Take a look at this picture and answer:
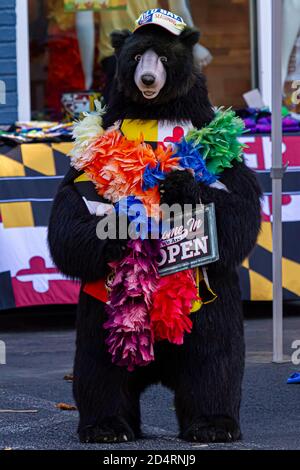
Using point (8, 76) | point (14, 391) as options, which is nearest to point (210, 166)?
point (14, 391)

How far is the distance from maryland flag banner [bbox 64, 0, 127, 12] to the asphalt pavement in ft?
8.74

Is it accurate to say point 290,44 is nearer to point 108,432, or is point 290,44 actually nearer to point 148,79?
point 148,79

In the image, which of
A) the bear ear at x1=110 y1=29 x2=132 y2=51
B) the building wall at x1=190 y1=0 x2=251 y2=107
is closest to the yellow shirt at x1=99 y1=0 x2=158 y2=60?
the building wall at x1=190 y1=0 x2=251 y2=107

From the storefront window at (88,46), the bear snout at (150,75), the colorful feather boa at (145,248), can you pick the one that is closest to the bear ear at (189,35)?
the bear snout at (150,75)

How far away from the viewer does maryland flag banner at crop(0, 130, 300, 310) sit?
8422 millimetres

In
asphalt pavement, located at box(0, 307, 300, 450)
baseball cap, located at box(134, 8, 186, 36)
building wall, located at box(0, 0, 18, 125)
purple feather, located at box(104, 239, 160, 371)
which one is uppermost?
building wall, located at box(0, 0, 18, 125)

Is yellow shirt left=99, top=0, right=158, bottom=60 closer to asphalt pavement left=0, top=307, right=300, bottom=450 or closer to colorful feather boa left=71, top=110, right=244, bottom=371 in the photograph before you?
asphalt pavement left=0, top=307, right=300, bottom=450

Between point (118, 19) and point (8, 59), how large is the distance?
938 millimetres

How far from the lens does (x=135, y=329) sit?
479 centimetres

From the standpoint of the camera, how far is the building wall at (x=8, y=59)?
389 inches

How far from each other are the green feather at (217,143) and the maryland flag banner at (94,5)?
17.0ft

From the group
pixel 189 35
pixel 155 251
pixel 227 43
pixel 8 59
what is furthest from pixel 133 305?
pixel 227 43

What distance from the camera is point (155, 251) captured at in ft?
15.8
